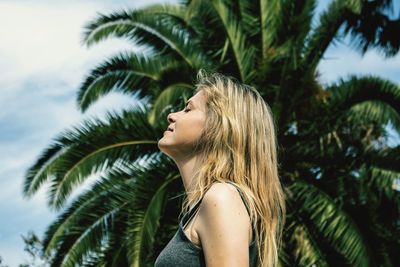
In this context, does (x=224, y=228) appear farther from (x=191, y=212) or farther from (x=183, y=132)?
(x=183, y=132)

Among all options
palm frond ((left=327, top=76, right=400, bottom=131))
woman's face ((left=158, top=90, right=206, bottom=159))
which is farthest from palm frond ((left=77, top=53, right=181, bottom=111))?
woman's face ((left=158, top=90, right=206, bottom=159))

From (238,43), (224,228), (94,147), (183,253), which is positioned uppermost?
(224,228)

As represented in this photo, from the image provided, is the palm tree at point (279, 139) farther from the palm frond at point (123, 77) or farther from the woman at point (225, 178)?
the woman at point (225, 178)

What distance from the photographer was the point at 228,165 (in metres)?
3.02

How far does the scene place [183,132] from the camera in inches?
124

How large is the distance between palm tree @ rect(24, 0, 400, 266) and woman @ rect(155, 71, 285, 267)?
1024 cm

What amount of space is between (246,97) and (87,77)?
1349cm

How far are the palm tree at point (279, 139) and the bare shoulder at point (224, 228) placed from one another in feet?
A: 34.6

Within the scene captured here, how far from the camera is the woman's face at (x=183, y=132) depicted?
3.13 m

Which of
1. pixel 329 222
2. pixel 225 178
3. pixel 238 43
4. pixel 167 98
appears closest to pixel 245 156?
pixel 225 178

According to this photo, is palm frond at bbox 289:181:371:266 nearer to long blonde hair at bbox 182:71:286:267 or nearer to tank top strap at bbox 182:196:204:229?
long blonde hair at bbox 182:71:286:267

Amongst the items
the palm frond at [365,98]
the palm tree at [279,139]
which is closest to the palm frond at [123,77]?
the palm tree at [279,139]

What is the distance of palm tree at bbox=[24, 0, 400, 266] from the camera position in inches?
559

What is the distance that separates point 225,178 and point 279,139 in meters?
12.3
